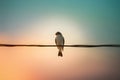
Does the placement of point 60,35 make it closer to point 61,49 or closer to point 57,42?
point 57,42

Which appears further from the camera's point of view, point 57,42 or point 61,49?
point 57,42

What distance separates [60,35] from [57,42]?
0.32 metres

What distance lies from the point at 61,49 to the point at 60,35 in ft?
2.80

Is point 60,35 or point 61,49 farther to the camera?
point 60,35

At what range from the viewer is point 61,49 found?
14.8ft

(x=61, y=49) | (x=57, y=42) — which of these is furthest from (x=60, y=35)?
(x=61, y=49)

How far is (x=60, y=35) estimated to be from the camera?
5.31 meters

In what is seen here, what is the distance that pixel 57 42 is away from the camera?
504 centimetres

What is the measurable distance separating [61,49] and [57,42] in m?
0.56
